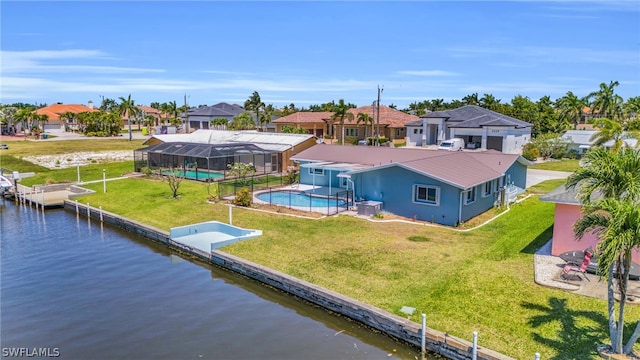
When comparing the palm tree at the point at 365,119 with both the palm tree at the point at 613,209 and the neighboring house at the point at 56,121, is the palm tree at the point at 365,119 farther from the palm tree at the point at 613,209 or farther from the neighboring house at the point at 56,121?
the neighboring house at the point at 56,121

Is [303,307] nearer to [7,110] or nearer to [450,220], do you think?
[450,220]

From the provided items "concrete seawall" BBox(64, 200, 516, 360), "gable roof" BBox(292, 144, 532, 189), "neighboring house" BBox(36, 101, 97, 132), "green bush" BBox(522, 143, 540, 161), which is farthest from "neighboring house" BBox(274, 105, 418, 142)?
"neighboring house" BBox(36, 101, 97, 132)

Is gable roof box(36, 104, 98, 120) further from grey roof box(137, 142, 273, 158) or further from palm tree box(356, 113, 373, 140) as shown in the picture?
grey roof box(137, 142, 273, 158)

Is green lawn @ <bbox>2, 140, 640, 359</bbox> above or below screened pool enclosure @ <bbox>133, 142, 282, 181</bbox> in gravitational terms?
below

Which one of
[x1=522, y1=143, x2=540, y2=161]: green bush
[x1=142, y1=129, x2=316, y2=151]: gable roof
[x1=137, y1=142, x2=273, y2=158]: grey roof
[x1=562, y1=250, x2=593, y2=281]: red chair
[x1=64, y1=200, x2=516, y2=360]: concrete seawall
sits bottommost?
[x1=64, y1=200, x2=516, y2=360]: concrete seawall

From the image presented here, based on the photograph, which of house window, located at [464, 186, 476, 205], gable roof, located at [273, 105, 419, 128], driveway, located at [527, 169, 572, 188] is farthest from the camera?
gable roof, located at [273, 105, 419, 128]

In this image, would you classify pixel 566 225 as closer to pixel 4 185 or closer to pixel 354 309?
pixel 354 309
